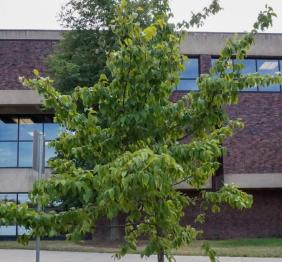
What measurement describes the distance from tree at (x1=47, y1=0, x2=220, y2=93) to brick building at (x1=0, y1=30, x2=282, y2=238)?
285 centimetres

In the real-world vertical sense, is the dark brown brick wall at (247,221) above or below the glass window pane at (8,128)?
below

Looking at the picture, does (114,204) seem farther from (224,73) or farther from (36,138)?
(36,138)

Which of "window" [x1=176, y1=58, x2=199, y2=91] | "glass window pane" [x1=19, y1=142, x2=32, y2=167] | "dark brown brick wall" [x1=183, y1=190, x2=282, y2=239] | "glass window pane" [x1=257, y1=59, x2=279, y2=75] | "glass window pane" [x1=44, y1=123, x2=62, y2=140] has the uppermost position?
Result: "glass window pane" [x1=257, y1=59, x2=279, y2=75]

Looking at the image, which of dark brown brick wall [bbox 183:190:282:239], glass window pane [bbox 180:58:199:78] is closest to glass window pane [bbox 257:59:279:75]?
glass window pane [bbox 180:58:199:78]

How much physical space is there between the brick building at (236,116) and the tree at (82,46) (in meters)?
2.85

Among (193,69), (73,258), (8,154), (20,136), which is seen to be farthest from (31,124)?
(73,258)

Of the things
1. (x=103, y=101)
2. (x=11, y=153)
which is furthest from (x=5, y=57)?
(x=103, y=101)

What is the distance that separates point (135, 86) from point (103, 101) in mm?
403

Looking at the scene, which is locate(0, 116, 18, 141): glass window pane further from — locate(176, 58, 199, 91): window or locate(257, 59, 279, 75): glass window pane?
locate(257, 59, 279, 75): glass window pane

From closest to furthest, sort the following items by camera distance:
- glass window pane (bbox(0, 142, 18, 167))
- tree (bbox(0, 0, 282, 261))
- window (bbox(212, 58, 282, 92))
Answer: tree (bbox(0, 0, 282, 261)) → window (bbox(212, 58, 282, 92)) → glass window pane (bbox(0, 142, 18, 167))

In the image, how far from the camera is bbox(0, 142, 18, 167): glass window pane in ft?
85.3

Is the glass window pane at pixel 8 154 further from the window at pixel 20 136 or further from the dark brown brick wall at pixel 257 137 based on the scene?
the dark brown brick wall at pixel 257 137

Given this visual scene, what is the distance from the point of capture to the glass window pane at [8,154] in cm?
2600

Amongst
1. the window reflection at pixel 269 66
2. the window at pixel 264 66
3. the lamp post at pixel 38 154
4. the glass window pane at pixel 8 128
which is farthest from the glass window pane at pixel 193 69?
the lamp post at pixel 38 154
